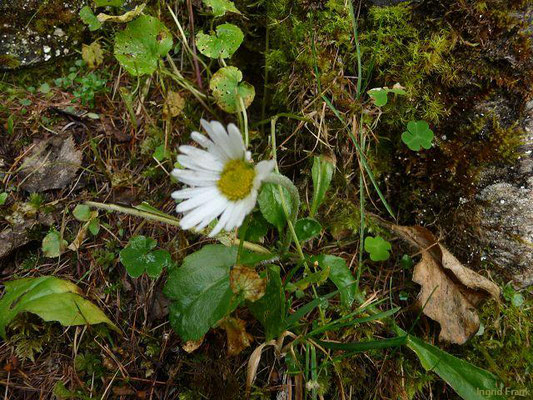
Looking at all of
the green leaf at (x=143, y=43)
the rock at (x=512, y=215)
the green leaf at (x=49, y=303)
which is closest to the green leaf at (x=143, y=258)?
the green leaf at (x=49, y=303)

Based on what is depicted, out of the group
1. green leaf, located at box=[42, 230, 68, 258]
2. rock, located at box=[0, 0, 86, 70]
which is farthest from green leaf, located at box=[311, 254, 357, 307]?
rock, located at box=[0, 0, 86, 70]

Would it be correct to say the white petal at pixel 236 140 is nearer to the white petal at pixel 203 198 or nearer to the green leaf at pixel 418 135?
the white petal at pixel 203 198

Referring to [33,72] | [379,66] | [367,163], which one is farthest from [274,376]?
[33,72]

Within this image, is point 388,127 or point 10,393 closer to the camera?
point 10,393

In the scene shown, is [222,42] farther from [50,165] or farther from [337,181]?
[50,165]

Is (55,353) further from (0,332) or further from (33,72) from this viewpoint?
(33,72)

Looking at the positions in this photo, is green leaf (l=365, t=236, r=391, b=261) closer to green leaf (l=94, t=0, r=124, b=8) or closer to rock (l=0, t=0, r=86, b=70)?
green leaf (l=94, t=0, r=124, b=8)
